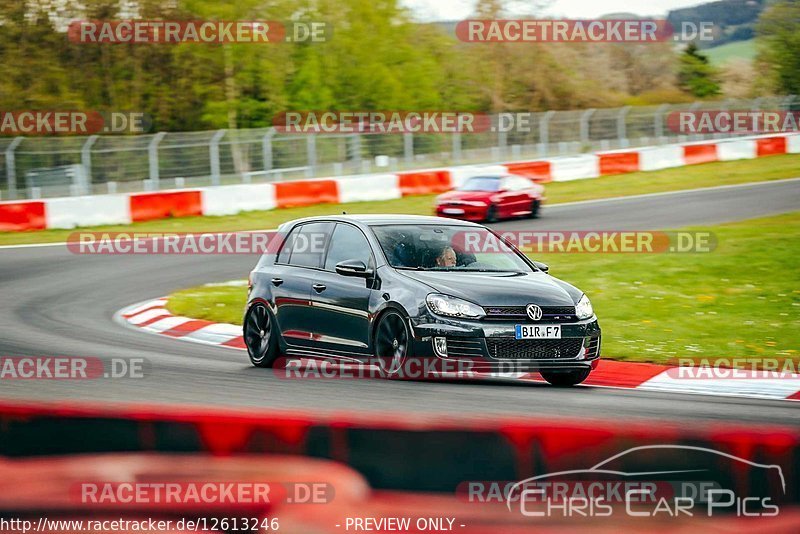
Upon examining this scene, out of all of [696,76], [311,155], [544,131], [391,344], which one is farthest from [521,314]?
[696,76]

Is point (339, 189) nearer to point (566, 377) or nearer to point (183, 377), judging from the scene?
point (183, 377)

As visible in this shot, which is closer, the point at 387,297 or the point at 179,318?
the point at 387,297

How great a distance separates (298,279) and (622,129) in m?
27.8

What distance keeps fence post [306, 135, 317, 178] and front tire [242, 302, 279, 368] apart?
1876cm

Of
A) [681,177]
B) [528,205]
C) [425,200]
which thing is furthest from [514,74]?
[528,205]

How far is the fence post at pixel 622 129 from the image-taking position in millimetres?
36250

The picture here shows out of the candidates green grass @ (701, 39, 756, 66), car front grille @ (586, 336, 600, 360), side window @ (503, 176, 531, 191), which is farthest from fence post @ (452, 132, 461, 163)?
green grass @ (701, 39, 756, 66)

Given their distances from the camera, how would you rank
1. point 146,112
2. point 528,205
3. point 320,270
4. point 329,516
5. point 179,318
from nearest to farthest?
1. point 329,516
2. point 320,270
3. point 179,318
4. point 528,205
5. point 146,112

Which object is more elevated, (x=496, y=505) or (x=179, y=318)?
(x=496, y=505)

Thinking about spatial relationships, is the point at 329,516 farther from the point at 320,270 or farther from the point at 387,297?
the point at 320,270

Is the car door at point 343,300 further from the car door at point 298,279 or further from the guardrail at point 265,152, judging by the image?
the guardrail at point 265,152

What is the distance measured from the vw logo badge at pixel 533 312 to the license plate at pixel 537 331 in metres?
0.06

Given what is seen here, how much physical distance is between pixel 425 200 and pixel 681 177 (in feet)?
26.5

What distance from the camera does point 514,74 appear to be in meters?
54.3
